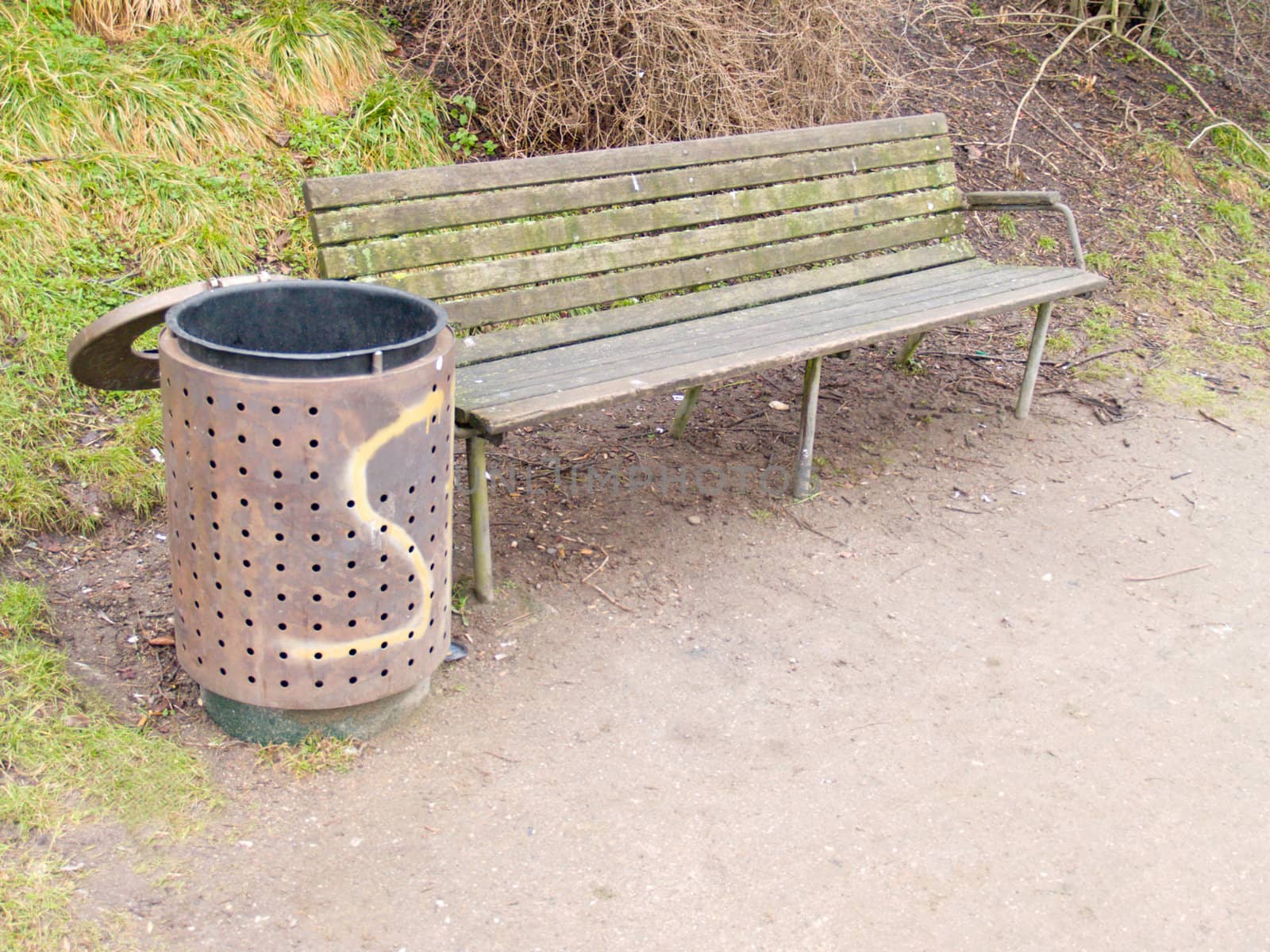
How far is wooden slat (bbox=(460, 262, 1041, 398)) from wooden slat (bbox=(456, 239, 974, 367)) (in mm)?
46

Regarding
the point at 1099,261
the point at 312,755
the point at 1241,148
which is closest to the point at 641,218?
the point at 312,755

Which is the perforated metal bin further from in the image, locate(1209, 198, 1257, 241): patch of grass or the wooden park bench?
locate(1209, 198, 1257, 241): patch of grass

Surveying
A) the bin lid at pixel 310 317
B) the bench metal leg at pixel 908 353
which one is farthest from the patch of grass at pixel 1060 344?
the bin lid at pixel 310 317

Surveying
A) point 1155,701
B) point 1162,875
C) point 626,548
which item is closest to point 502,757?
point 626,548

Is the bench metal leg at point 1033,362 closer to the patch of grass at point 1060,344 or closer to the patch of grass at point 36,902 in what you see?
the patch of grass at point 1060,344

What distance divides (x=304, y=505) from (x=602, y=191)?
1870mm

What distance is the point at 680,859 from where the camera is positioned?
278cm

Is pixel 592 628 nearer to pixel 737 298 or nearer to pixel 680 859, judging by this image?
pixel 680 859

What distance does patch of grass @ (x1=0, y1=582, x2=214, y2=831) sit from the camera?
277 centimetres

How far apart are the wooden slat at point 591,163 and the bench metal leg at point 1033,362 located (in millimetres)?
927

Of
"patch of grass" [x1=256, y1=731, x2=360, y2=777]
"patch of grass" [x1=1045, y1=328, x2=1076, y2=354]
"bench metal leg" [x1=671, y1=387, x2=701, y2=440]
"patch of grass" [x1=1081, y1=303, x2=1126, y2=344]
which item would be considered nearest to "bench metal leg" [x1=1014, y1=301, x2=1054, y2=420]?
"patch of grass" [x1=1045, y1=328, x2=1076, y2=354]

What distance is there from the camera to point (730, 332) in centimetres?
436

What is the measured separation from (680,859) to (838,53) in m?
4.95

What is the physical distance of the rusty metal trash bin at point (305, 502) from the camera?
8.80 feet
